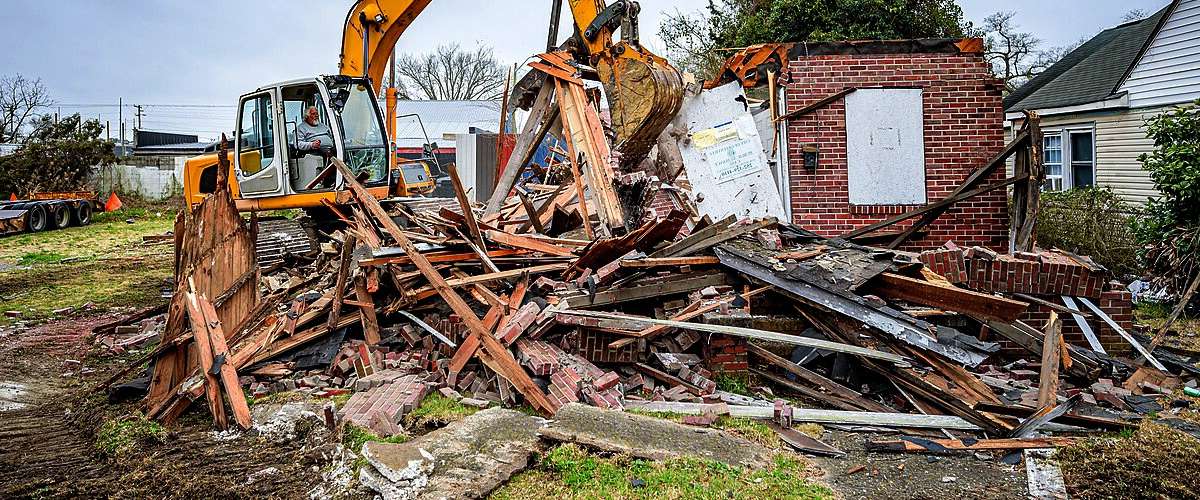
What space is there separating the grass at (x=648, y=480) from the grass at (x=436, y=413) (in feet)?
3.85

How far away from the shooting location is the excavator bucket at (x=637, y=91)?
28.7 feet

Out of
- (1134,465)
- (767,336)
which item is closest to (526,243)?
(767,336)

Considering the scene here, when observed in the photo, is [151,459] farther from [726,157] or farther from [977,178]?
[977,178]

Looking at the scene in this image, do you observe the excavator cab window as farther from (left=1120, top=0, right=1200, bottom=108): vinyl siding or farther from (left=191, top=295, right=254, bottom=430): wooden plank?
(left=1120, top=0, right=1200, bottom=108): vinyl siding

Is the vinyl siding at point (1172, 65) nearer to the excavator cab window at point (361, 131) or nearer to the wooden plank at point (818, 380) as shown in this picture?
the wooden plank at point (818, 380)

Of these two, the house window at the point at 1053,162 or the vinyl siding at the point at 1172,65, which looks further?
the house window at the point at 1053,162

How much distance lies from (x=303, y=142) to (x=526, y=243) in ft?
17.7

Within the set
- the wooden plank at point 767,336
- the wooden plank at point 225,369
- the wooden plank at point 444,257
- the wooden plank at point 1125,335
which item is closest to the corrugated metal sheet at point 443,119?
the wooden plank at point 444,257

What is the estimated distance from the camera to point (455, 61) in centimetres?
5422

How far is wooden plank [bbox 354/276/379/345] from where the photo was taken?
7.39 metres

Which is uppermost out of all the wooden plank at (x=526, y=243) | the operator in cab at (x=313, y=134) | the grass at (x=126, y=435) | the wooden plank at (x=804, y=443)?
the operator in cab at (x=313, y=134)

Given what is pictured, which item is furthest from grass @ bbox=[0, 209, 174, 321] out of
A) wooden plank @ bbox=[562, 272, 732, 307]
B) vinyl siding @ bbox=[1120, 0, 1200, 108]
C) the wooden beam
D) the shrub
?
vinyl siding @ bbox=[1120, 0, 1200, 108]

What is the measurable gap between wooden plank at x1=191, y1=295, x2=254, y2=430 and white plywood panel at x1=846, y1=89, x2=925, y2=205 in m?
7.70

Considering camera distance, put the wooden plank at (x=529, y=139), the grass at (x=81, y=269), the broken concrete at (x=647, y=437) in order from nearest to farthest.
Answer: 1. the broken concrete at (x=647, y=437)
2. the wooden plank at (x=529, y=139)
3. the grass at (x=81, y=269)
